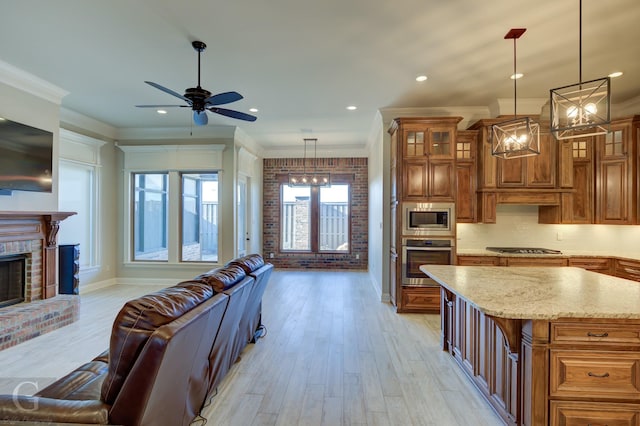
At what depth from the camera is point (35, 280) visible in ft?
12.5

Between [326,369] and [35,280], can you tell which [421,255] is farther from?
[35,280]

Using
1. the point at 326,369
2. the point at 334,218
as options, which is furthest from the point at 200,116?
the point at 334,218

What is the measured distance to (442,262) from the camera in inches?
163

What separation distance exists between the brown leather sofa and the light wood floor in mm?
528

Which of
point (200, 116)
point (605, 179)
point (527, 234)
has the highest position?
point (200, 116)

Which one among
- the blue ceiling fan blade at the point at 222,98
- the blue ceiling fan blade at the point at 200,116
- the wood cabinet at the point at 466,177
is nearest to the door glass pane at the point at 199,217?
the blue ceiling fan blade at the point at 200,116

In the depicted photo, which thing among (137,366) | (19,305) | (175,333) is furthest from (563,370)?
(19,305)

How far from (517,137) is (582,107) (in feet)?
2.08

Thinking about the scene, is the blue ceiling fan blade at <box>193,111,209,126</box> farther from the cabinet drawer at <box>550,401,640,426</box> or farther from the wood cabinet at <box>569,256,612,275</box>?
the wood cabinet at <box>569,256,612,275</box>

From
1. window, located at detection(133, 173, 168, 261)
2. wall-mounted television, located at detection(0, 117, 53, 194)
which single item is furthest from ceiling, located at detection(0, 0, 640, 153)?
window, located at detection(133, 173, 168, 261)

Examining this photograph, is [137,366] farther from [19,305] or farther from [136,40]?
[19,305]

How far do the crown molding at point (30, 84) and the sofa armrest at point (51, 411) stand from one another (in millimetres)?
4008

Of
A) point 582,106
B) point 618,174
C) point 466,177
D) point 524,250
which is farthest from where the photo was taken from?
point 466,177

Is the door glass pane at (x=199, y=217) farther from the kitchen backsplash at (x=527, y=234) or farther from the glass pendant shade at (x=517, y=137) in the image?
the glass pendant shade at (x=517, y=137)
